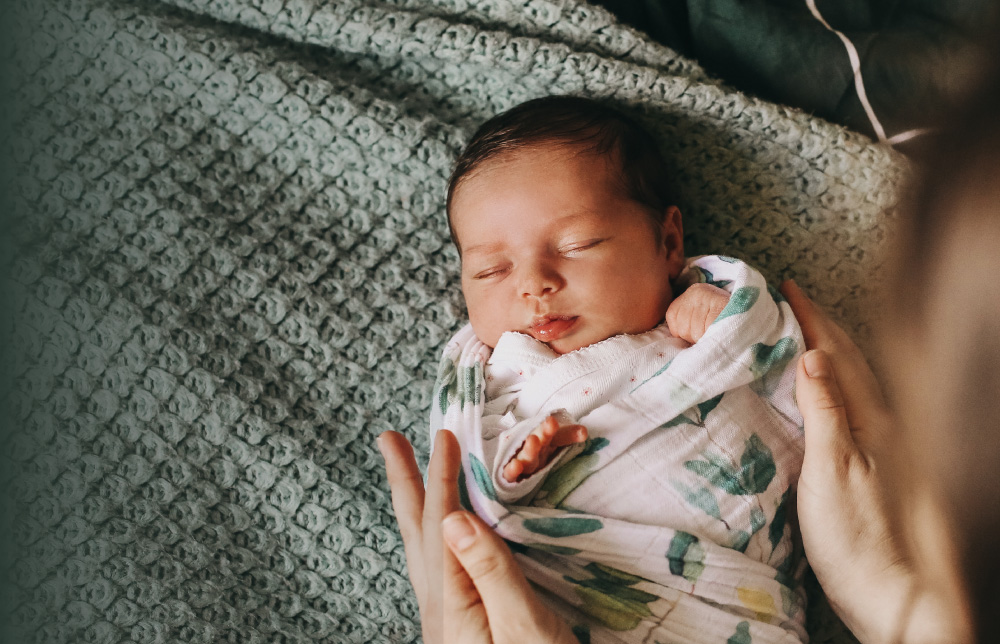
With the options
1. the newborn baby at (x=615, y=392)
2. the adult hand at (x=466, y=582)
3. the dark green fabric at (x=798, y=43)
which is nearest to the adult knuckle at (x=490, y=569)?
the adult hand at (x=466, y=582)

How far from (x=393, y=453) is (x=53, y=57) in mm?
946

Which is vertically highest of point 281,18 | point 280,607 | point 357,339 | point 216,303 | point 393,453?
point 281,18

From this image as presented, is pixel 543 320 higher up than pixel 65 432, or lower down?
lower down

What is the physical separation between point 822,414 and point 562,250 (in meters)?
0.41

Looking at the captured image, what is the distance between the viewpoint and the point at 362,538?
109 centimetres

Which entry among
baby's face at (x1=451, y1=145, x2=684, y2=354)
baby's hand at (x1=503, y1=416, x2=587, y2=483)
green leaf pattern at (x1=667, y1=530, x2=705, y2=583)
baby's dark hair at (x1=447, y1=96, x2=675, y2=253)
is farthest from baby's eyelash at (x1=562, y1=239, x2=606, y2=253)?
green leaf pattern at (x1=667, y1=530, x2=705, y2=583)

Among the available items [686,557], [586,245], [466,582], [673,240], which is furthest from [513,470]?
[673,240]

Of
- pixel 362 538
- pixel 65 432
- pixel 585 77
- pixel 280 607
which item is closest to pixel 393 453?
pixel 362 538

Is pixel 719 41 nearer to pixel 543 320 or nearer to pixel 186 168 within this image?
pixel 543 320

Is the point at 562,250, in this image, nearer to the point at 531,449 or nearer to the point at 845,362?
the point at 531,449

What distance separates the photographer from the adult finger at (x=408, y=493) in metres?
0.96

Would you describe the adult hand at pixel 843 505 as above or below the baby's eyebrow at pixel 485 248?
below

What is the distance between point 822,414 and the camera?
2.88 ft

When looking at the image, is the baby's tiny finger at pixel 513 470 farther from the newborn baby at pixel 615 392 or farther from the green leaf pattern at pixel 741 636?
the green leaf pattern at pixel 741 636
